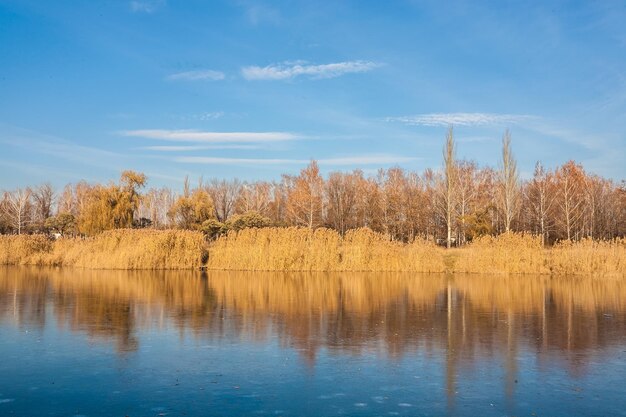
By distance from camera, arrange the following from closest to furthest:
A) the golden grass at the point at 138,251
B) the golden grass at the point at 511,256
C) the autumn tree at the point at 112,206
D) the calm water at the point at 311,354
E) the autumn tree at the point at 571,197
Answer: the calm water at the point at 311,354 → the golden grass at the point at 511,256 → the golden grass at the point at 138,251 → the autumn tree at the point at 112,206 → the autumn tree at the point at 571,197

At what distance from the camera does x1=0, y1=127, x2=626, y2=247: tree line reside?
46438mm

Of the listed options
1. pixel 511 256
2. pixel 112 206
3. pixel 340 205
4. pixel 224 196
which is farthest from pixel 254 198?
pixel 511 256

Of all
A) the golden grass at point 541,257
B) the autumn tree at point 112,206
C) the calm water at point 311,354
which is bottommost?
the calm water at point 311,354

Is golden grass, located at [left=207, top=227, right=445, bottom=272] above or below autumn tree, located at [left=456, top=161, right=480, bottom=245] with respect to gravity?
below

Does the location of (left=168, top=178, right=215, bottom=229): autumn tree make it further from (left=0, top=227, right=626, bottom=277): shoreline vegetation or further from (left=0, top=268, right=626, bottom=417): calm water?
(left=0, top=268, right=626, bottom=417): calm water

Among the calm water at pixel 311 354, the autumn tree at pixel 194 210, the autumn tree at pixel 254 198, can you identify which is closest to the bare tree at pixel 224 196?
the autumn tree at pixel 254 198

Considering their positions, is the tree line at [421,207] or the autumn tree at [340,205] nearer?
the tree line at [421,207]

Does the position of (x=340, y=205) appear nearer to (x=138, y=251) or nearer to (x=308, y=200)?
(x=308, y=200)

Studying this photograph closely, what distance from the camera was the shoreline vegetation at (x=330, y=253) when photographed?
30297 mm

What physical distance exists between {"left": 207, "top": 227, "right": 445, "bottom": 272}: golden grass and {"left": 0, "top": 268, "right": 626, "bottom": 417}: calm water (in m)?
11.7

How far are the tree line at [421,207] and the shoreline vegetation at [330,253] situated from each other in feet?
31.3

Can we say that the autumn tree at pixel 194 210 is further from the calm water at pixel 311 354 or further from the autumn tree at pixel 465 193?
the calm water at pixel 311 354

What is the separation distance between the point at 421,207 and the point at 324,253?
28859mm

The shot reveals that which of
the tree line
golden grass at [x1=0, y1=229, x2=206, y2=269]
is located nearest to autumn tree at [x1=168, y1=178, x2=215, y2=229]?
the tree line
